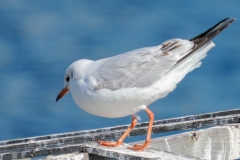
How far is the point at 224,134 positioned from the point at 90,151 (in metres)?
1.00

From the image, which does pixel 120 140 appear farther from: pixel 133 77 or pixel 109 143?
pixel 133 77

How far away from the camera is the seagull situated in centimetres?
412

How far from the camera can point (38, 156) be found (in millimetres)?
3463

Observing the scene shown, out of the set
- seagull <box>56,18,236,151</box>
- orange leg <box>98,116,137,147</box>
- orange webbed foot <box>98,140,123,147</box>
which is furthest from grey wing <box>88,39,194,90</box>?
orange webbed foot <box>98,140,123,147</box>

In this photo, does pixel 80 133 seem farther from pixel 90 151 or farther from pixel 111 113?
pixel 90 151

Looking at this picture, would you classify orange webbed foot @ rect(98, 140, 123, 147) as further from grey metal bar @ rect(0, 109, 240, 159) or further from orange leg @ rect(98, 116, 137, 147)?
grey metal bar @ rect(0, 109, 240, 159)

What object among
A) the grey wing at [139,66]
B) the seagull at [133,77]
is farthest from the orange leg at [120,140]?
the grey wing at [139,66]

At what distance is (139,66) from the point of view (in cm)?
436

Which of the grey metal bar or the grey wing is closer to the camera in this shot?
the grey metal bar

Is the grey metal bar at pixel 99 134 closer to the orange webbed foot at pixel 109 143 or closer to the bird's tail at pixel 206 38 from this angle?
the orange webbed foot at pixel 109 143

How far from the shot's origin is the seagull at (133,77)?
162 inches

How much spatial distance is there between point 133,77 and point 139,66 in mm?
99

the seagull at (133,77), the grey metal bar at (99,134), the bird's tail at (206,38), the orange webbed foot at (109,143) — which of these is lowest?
the orange webbed foot at (109,143)

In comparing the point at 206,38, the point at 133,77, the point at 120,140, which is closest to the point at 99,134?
the point at 120,140
